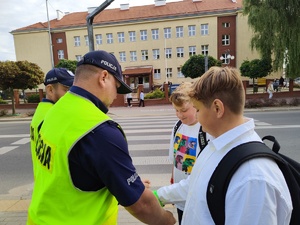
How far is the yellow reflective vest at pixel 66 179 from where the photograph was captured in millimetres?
1230

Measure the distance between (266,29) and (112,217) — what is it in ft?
67.7

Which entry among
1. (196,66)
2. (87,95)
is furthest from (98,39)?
(87,95)

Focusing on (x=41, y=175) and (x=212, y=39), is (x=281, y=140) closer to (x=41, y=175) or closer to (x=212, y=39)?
(x=41, y=175)

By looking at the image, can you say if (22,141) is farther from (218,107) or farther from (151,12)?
(151,12)

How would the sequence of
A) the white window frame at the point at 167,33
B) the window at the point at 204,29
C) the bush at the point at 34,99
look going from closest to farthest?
the bush at the point at 34,99
the window at the point at 204,29
the white window frame at the point at 167,33

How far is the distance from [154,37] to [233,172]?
143 ft

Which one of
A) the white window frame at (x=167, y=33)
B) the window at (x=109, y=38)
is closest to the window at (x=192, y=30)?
the white window frame at (x=167, y=33)

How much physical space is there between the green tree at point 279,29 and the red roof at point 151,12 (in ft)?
75.8

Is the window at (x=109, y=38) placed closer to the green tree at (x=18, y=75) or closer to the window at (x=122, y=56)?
the window at (x=122, y=56)

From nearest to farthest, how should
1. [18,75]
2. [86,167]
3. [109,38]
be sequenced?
[86,167] → [18,75] → [109,38]

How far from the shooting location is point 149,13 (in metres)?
43.2

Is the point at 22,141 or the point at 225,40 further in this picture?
the point at 225,40

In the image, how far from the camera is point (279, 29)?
17.8 metres

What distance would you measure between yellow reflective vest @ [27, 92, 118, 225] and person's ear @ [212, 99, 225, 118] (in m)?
0.56
